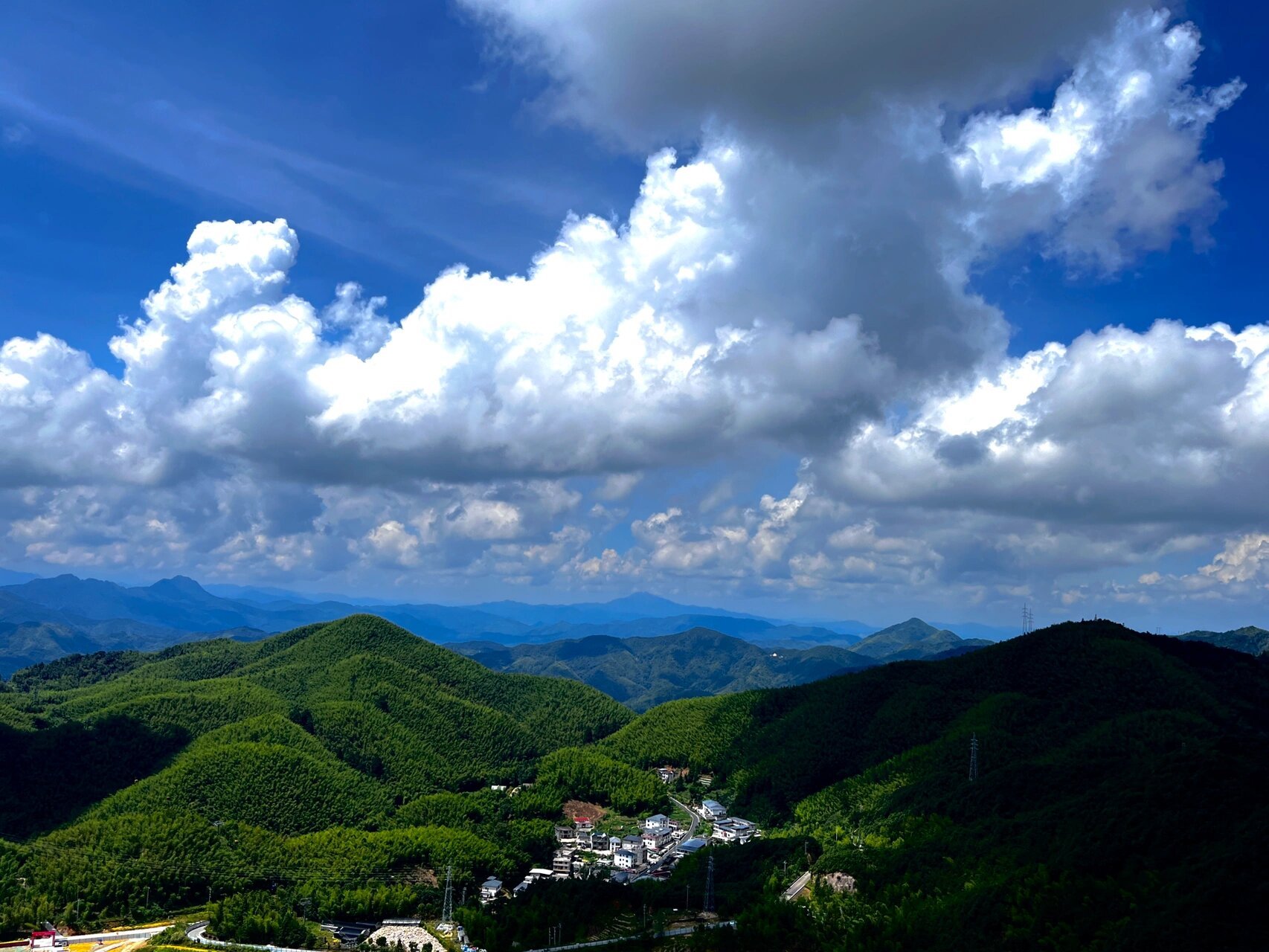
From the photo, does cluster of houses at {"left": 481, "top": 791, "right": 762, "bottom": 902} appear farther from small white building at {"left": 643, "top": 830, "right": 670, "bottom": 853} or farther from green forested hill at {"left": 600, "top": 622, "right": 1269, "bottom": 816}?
green forested hill at {"left": 600, "top": 622, "right": 1269, "bottom": 816}

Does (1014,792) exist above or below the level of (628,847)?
above

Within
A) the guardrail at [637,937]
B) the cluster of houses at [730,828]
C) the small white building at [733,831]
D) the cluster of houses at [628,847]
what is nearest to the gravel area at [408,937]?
the guardrail at [637,937]

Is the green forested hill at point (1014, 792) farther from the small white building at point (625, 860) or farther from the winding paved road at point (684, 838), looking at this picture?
the small white building at point (625, 860)

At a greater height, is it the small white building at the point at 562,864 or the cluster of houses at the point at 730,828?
the cluster of houses at the point at 730,828

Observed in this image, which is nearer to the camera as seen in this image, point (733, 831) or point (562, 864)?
point (562, 864)

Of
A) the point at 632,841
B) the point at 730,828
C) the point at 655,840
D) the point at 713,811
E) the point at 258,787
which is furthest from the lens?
the point at 713,811

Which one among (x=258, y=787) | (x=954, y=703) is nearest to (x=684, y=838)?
(x=954, y=703)

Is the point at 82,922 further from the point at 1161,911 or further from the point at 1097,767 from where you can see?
the point at 1097,767

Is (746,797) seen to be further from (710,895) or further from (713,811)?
(710,895)
